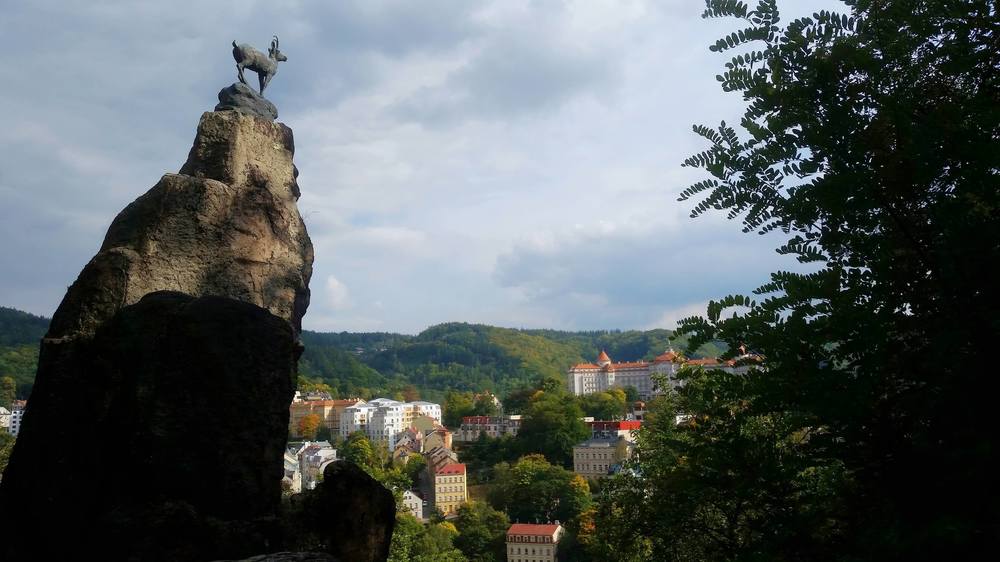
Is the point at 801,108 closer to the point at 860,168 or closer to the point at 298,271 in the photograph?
the point at 860,168

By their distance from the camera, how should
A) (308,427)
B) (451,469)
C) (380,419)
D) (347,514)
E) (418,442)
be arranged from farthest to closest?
(380,419), (308,427), (418,442), (451,469), (347,514)

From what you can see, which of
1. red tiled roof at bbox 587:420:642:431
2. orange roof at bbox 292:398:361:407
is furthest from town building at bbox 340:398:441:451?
red tiled roof at bbox 587:420:642:431

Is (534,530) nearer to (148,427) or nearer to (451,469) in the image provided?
(451,469)

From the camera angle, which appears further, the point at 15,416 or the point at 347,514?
the point at 15,416

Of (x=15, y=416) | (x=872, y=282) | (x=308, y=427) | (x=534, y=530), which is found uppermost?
(x=15, y=416)

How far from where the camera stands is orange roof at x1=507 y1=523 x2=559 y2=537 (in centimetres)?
4344

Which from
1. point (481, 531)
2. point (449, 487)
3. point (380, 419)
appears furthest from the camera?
point (380, 419)

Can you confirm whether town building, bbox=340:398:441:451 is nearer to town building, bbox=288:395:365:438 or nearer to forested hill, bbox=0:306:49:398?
town building, bbox=288:395:365:438

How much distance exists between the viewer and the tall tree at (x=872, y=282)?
115 inches

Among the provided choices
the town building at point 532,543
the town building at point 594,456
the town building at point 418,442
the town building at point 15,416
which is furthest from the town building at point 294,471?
the town building at point 15,416

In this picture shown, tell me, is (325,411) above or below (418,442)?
above

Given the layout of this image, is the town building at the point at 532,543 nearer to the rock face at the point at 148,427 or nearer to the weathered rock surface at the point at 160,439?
the rock face at the point at 148,427

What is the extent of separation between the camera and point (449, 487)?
60.4m

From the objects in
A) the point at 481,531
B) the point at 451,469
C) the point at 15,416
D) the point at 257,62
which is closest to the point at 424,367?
the point at 15,416
